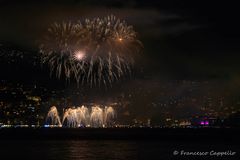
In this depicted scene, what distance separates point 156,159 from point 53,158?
1678 centimetres

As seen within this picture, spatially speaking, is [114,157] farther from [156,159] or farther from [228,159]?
[228,159]

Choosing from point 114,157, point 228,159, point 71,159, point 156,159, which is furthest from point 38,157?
point 228,159

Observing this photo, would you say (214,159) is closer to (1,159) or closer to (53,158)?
(53,158)

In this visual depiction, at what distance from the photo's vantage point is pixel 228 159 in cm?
6500

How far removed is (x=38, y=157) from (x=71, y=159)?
25.6 feet

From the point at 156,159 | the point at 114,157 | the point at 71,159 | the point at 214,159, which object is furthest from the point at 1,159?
the point at 214,159

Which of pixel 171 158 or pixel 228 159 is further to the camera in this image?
pixel 171 158

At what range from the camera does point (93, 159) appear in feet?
218

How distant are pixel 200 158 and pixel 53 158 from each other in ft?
77.5

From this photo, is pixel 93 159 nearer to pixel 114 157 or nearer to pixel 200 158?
pixel 114 157

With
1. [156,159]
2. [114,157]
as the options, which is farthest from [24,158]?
[156,159]

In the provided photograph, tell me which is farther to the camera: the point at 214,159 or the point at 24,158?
the point at 24,158

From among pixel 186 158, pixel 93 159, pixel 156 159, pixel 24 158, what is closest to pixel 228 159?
pixel 186 158

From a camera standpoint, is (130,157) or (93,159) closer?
(93,159)
